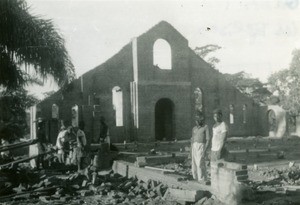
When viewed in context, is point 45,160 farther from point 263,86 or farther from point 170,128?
point 263,86

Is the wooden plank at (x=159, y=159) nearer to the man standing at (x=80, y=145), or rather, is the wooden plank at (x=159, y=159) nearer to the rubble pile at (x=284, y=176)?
the man standing at (x=80, y=145)

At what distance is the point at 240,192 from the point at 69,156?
335 inches

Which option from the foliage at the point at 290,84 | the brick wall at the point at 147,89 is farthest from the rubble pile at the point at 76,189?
the foliage at the point at 290,84

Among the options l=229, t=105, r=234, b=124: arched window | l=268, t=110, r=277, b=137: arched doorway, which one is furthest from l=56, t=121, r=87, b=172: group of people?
l=268, t=110, r=277, b=137: arched doorway

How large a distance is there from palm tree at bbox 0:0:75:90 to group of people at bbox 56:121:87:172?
3.13 meters

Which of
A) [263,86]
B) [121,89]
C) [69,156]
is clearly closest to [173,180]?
[69,156]

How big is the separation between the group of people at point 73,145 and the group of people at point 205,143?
4.44m

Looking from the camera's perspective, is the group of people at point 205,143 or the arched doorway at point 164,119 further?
the arched doorway at point 164,119

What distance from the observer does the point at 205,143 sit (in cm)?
869

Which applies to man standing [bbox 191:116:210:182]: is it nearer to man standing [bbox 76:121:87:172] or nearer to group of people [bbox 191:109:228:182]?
group of people [bbox 191:109:228:182]

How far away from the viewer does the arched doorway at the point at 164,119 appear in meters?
26.9

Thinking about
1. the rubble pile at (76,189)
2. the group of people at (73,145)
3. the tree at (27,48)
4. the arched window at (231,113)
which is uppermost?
the tree at (27,48)

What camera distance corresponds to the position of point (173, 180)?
8.88 m

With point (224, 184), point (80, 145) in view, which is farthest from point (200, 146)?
point (80, 145)
